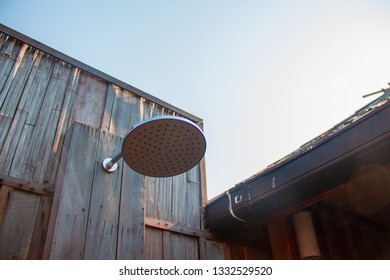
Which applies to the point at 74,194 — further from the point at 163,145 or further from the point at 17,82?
the point at 17,82

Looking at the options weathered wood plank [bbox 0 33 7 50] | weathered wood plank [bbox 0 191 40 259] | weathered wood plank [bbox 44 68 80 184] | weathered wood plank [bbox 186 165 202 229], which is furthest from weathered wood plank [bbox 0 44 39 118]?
weathered wood plank [bbox 186 165 202 229]

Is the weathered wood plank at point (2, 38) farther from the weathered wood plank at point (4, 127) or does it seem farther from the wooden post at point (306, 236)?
the wooden post at point (306, 236)

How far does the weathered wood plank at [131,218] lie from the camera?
Answer: 6.45 ft

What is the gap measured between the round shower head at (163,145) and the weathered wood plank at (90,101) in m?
1.22

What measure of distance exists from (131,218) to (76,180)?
0.41m

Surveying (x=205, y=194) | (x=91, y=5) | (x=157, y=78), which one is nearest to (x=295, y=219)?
(x=205, y=194)

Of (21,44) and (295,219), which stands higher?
(21,44)

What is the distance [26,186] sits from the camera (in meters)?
2.15

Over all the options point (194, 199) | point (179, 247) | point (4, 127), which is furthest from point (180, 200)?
point (4, 127)

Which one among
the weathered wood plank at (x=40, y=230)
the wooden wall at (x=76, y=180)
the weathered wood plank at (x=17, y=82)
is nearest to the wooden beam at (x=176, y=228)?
the wooden wall at (x=76, y=180)

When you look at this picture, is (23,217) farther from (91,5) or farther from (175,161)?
(91,5)

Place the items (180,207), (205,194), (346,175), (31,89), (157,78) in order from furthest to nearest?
(157,78) → (205,194) → (180,207) → (31,89) → (346,175)

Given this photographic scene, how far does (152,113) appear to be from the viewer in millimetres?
3373

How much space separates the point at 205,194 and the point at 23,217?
168cm
